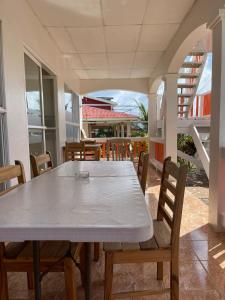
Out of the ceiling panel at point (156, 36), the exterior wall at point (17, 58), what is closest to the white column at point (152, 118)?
the ceiling panel at point (156, 36)

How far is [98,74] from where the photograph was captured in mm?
6418

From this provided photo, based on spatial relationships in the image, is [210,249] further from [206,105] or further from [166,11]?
[206,105]

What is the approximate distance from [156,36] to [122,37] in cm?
54

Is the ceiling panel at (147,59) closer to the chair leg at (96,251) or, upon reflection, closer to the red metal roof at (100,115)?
the chair leg at (96,251)

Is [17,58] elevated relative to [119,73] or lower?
lower

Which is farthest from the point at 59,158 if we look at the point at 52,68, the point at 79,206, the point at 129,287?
the point at 79,206

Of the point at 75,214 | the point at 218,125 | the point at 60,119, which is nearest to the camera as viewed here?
the point at 75,214

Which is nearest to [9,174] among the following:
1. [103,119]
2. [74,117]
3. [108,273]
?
[108,273]

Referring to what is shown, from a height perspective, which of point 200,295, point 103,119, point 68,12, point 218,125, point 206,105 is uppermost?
point 68,12

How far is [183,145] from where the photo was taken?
6.79m

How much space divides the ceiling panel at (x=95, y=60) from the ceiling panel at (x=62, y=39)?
44 cm

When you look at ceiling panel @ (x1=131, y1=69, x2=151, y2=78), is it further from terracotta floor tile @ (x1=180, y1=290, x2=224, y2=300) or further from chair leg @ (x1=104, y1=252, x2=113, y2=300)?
chair leg @ (x1=104, y1=252, x2=113, y2=300)

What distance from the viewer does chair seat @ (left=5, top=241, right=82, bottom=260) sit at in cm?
119

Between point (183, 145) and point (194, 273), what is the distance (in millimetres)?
5318
